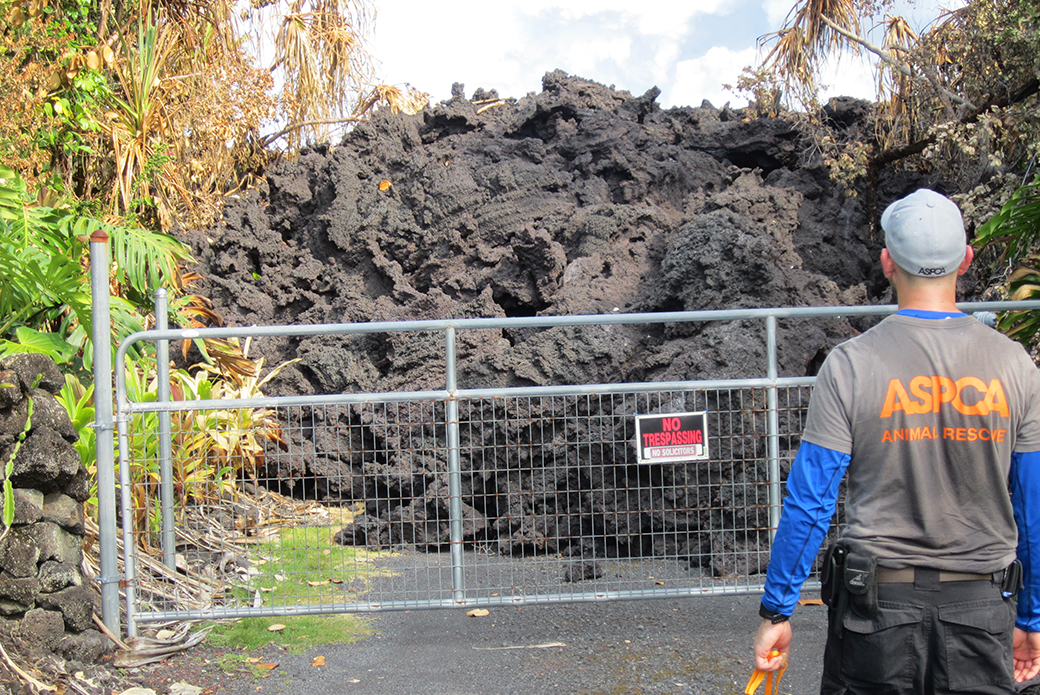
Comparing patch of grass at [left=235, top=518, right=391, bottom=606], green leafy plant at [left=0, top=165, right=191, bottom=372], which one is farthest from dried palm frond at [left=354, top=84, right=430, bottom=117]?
patch of grass at [left=235, top=518, right=391, bottom=606]

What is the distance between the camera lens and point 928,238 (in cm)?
221

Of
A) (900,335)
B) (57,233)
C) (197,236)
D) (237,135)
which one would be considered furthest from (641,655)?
(237,135)

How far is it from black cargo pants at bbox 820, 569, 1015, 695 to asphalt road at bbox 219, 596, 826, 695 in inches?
80.6

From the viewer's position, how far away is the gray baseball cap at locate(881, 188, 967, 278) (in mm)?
2215

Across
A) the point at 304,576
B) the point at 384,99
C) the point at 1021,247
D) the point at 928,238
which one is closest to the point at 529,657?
the point at 304,576

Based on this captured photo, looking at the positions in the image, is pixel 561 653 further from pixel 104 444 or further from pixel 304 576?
pixel 104 444

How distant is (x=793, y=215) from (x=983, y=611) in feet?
22.1

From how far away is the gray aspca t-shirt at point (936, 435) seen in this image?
2.19 meters

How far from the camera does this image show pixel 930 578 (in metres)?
2.19

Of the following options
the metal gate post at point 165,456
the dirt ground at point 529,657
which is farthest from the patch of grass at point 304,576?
the metal gate post at point 165,456

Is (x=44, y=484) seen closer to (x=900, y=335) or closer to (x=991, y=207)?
(x=900, y=335)

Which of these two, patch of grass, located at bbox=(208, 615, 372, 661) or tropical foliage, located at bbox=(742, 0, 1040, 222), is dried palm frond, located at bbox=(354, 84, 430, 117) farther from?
patch of grass, located at bbox=(208, 615, 372, 661)

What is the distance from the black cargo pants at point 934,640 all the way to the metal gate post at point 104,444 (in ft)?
12.7

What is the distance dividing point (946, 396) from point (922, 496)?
0.93 feet
